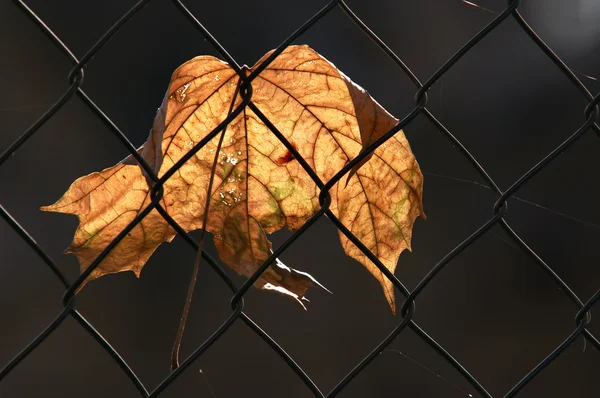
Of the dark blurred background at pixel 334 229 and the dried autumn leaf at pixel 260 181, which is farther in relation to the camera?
the dark blurred background at pixel 334 229

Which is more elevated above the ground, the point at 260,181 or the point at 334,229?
the point at 260,181

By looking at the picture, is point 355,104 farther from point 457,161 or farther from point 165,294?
point 457,161

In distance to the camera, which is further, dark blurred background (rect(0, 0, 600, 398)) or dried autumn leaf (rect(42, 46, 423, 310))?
dark blurred background (rect(0, 0, 600, 398))

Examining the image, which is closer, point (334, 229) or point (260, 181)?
point (260, 181)

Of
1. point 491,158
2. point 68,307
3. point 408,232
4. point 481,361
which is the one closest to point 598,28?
point 491,158
